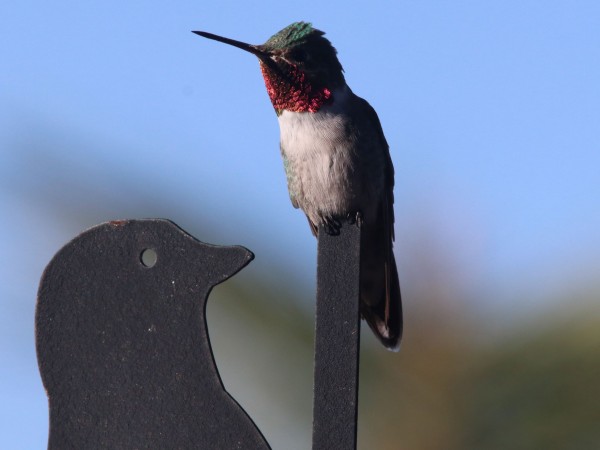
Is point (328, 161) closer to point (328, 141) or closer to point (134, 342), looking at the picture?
point (328, 141)

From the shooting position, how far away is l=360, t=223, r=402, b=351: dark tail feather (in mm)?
4438

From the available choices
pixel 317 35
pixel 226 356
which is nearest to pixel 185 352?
pixel 317 35

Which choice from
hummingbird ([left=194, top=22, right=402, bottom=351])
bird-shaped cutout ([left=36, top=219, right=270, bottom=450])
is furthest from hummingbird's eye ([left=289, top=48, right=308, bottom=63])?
bird-shaped cutout ([left=36, top=219, right=270, bottom=450])

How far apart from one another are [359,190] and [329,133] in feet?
0.89

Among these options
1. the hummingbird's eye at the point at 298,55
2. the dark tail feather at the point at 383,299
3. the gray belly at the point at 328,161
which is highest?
the hummingbird's eye at the point at 298,55

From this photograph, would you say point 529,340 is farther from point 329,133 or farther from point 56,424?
point 56,424

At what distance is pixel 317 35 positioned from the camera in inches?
188

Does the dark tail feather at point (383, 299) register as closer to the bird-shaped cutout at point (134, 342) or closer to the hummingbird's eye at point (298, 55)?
the hummingbird's eye at point (298, 55)

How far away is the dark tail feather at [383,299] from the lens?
175 inches

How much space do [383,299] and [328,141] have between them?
68 cm

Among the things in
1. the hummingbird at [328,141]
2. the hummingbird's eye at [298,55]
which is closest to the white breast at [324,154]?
the hummingbird at [328,141]

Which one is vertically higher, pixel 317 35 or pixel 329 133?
pixel 317 35

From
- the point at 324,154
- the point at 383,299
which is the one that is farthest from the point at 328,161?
the point at 383,299

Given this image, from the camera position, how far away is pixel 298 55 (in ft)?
15.3
